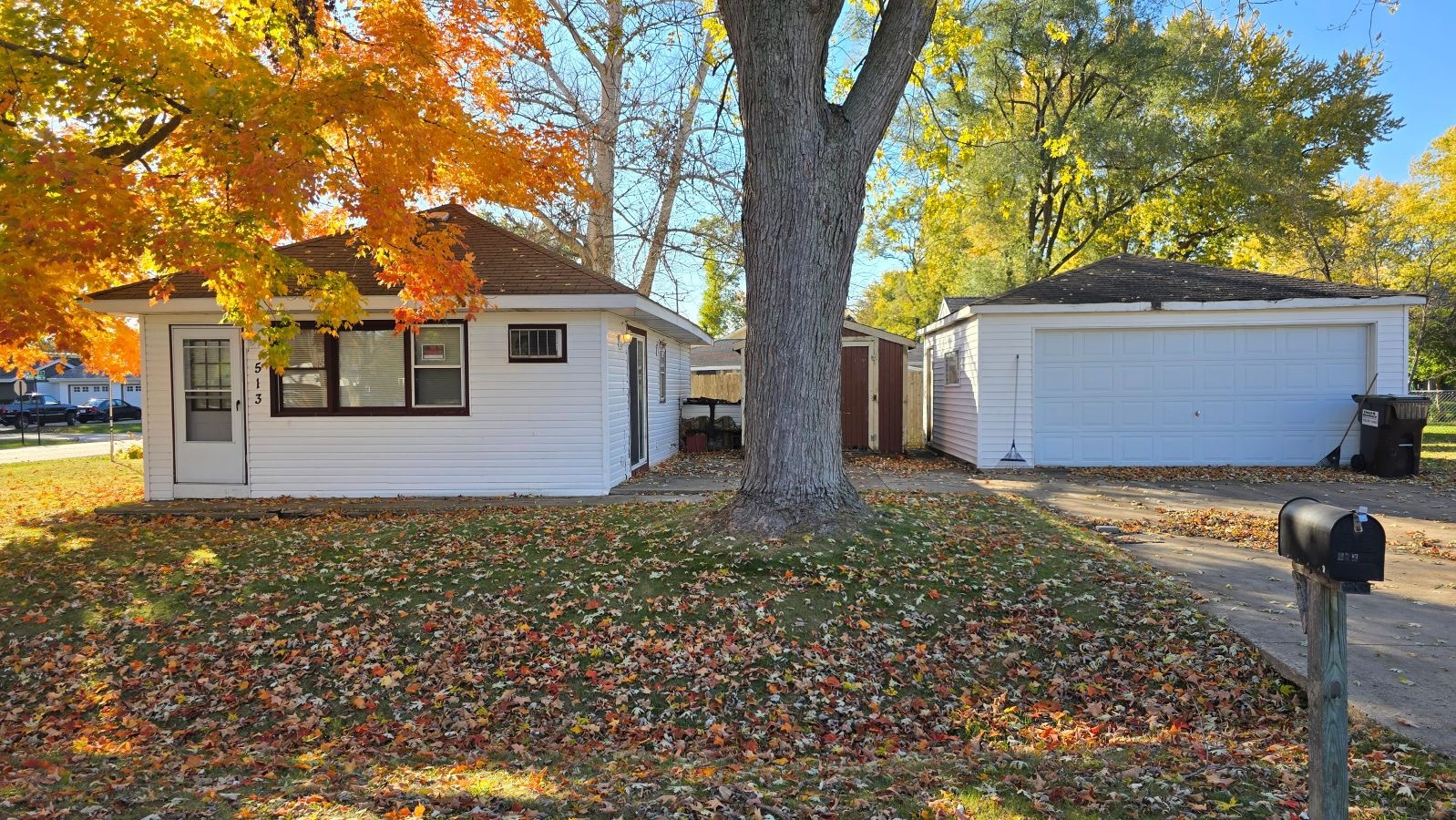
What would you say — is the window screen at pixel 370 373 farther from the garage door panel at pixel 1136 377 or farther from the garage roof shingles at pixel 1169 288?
the garage door panel at pixel 1136 377

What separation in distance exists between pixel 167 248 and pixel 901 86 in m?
6.84

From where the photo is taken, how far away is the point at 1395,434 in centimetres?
1203

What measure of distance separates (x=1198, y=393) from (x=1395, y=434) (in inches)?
103

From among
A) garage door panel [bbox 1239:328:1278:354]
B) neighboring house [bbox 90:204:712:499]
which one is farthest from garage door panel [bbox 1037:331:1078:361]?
neighboring house [bbox 90:204:712:499]

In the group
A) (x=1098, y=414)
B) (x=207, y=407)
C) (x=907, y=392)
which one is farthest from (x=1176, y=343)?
(x=207, y=407)

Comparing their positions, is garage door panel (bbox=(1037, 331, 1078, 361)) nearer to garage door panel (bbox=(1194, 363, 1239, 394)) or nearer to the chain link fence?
garage door panel (bbox=(1194, 363, 1239, 394))

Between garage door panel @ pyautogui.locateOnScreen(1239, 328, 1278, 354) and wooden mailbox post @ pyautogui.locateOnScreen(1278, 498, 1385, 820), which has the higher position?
garage door panel @ pyautogui.locateOnScreen(1239, 328, 1278, 354)

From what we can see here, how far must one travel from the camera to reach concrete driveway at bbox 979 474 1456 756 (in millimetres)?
4336

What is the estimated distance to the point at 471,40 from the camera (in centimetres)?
1341

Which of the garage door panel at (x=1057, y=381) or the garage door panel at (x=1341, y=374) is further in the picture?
the garage door panel at (x=1057, y=381)

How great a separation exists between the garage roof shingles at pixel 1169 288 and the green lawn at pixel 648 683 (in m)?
6.72

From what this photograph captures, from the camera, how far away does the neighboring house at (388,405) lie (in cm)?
1112

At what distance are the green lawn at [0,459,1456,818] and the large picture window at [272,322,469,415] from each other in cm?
331

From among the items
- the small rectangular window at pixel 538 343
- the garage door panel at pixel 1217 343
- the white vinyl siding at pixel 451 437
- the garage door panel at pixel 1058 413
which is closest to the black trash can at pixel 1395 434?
the garage door panel at pixel 1217 343
